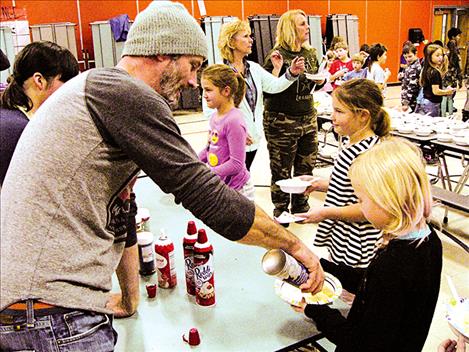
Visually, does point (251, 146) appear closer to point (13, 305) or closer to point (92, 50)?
point (13, 305)

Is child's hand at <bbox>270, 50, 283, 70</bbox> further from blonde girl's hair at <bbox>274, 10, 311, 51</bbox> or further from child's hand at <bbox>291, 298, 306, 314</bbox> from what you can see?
child's hand at <bbox>291, 298, 306, 314</bbox>

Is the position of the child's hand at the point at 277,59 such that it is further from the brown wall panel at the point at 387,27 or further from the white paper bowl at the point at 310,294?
the brown wall panel at the point at 387,27

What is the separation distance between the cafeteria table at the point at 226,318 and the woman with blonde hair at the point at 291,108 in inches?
83.5

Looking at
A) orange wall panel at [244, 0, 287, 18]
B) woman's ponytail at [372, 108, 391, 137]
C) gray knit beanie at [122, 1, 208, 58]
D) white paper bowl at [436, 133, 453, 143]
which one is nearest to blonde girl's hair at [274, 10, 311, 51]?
white paper bowl at [436, 133, 453, 143]

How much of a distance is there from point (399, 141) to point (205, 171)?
67cm

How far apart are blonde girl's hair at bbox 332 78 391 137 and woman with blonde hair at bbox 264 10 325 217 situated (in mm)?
1529

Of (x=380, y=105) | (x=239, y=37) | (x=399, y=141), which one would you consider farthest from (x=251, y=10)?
(x=399, y=141)

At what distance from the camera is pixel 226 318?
1483 millimetres

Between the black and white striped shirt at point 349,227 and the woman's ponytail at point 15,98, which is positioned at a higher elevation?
the woman's ponytail at point 15,98

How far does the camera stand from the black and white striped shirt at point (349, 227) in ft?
7.07

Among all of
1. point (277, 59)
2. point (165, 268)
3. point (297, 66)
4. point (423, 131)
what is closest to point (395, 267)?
point (165, 268)

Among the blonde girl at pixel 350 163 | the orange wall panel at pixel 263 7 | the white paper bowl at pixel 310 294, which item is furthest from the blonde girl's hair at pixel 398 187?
the orange wall panel at pixel 263 7

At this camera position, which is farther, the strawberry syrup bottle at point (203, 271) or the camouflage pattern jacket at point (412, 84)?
the camouflage pattern jacket at point (412, 84)

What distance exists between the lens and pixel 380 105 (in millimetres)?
2273
